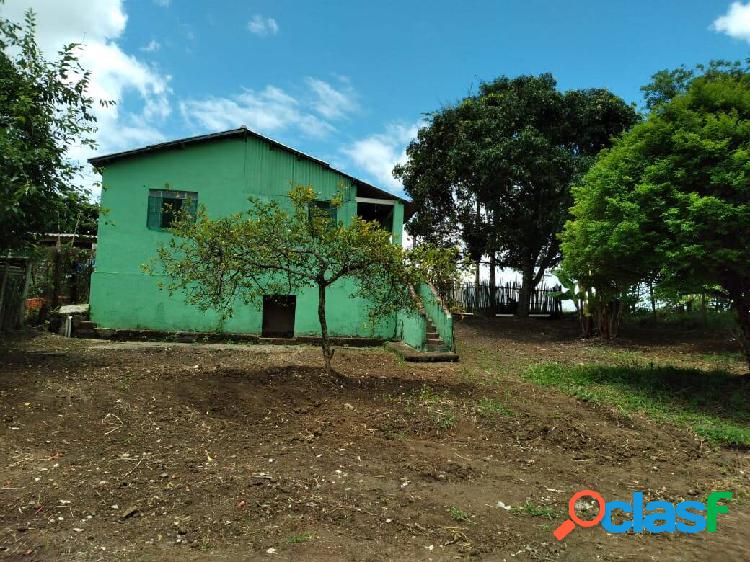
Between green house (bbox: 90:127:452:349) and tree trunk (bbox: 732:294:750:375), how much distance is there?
6.50m

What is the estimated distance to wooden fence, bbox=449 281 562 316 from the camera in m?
23.8

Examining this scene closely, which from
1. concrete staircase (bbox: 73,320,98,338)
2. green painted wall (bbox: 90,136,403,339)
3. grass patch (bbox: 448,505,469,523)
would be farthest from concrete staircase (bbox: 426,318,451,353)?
concrete staircase (bbox: 73,320,98,338)

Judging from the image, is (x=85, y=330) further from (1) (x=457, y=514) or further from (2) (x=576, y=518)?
(2) (x=576, y=518)

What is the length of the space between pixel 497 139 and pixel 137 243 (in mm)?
12989

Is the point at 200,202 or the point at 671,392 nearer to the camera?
the point at 671,392

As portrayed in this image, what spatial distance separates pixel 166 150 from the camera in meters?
14.9

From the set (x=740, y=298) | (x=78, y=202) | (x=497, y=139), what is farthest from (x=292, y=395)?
(x=497, y=139)

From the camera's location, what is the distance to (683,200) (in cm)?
804

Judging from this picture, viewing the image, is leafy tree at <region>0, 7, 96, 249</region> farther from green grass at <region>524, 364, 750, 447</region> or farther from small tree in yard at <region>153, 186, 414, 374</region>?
green grass at <region>524, 364, 750, 447</region>

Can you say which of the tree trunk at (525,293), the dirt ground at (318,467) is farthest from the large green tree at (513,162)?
the dirt ground at (318,467)

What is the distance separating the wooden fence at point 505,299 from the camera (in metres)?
23.8

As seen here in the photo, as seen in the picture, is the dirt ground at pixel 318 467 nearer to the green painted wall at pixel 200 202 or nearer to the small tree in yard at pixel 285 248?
the small tree in yard at pixel 285 248

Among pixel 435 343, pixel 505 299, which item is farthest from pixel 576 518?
pixel 505 299

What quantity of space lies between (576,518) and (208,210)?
13.2 meters
